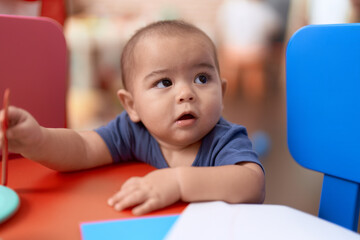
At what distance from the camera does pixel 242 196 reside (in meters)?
0.52

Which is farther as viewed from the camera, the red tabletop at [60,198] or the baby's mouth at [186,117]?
the baby's mouth at [186,117]

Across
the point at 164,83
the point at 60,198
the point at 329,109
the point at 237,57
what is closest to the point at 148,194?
the point at 60,198

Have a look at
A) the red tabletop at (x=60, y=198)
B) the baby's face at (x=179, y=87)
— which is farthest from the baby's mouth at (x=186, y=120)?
the red tabletop at (x=60, y=198)

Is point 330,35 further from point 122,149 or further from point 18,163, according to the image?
point 18,163

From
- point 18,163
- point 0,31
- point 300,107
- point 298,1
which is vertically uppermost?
Result: point 298,1

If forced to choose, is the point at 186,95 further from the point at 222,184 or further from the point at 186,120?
the point at 222,184

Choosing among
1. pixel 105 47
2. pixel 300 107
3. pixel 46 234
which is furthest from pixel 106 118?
pixel 46 234

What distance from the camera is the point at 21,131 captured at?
52 cm

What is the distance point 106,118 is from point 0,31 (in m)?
1.49

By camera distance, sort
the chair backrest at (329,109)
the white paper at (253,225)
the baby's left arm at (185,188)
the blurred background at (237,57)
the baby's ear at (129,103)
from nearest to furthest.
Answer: the white paper at (253,225) → the baby's left arm at (185,188) → the chair backrest at (329,109) → the baby's ear at (129,103) → the blurred background at (237,57)

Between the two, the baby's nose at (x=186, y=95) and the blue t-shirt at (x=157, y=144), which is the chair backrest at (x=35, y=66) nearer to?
the blue t-shirt at (x=157, y=144)

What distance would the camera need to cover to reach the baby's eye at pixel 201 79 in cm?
66

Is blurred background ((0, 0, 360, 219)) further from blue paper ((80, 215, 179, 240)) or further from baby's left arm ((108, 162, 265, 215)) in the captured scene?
blue paper ((80, 215, 179, 240))

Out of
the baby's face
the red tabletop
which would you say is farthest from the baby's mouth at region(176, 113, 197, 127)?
the red tabletop
